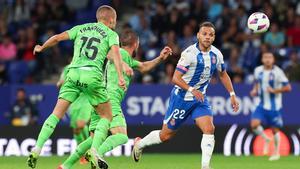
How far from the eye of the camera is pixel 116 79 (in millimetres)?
14695

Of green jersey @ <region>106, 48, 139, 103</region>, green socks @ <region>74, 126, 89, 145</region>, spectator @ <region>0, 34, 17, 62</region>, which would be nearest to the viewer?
green jersey @ <region>106, 48, 139, 103</region>

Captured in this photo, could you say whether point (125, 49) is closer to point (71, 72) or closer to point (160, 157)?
point (71, 72)

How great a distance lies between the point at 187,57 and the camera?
45.7 ft

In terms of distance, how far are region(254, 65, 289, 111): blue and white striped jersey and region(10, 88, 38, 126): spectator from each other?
18.8 ft

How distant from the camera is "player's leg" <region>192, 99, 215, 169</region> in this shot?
1342cm

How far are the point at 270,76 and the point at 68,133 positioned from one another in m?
4.24

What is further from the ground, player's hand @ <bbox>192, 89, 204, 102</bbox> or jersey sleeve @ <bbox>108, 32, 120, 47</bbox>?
jersey sleeve @ <bbox>108, 32, 120, 47</bbox>

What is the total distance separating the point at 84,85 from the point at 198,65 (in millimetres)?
1756

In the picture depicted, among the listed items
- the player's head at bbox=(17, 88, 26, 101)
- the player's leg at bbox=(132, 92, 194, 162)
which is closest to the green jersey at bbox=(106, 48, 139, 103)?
the player's leg at bbox=(132, 92, 194, 162)

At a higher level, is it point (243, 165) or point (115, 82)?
point (115, 82)

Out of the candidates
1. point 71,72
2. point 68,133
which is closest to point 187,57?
point 71,72

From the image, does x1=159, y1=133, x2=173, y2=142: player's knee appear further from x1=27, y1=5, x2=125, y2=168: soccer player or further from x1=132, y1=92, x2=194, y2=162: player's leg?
x1=27, y1=5, x2=125, y2=168: soccer player

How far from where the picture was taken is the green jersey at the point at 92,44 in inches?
518

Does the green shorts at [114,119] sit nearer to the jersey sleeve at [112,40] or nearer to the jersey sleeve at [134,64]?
the jersey sleeve at [134,64]
